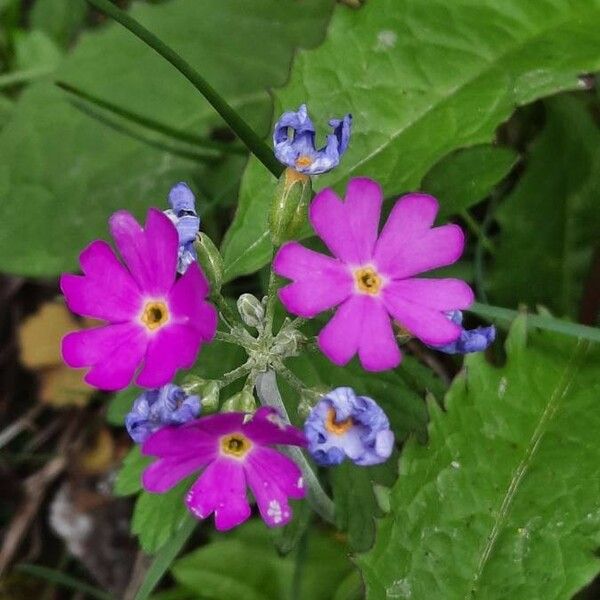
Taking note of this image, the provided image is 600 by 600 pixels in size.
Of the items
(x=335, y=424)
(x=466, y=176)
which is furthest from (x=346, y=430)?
(x=466, y=176)

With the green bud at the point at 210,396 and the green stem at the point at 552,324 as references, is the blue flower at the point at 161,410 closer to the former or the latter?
the green bud at the point at 210,396


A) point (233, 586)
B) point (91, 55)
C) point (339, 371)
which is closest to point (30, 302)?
point (91, 55)

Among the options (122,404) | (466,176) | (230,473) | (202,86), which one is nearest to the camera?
(230,473)

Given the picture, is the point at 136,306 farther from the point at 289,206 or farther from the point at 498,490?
the point at 498,490

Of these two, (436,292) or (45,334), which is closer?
(436,292)

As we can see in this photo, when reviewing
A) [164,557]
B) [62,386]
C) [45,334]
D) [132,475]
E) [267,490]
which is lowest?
[62,386]

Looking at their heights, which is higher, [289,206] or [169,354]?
[289,206]

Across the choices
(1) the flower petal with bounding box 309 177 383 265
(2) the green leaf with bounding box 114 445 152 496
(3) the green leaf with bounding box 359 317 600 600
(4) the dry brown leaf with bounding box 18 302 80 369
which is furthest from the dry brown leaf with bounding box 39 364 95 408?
(1) the flower petal with bounding box 309 177 383 265

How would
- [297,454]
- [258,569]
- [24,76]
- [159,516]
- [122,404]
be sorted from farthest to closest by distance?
[24,76]
[258,569]
[122,404]
[159,516]
[297,454]
